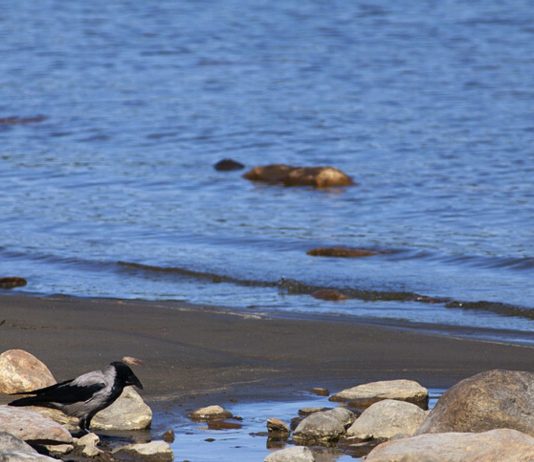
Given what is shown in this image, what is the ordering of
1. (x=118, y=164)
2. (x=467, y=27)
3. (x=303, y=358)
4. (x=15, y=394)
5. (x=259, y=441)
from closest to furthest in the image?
1. (x=259, y=441)
2. (x=15, y=394)
3. (x=303, y=358)
4. (x=118, y=164)
5. (x=467, y=27)

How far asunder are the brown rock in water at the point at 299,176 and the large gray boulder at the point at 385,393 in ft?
26.2

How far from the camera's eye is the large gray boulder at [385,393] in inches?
253

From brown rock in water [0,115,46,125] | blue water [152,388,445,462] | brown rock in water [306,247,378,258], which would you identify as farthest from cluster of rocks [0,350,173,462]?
brown rock in water [0,115,46,125]

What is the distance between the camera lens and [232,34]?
28.1 m

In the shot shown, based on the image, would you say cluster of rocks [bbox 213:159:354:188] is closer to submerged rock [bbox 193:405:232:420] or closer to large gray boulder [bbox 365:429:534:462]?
submerged rock [bbox 193:405:232:420]

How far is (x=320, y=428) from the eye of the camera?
18.9 ft

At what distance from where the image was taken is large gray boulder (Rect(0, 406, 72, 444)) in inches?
216

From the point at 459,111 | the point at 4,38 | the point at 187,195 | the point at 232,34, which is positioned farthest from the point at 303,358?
the point at 4,38

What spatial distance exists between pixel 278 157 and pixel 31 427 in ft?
36.5

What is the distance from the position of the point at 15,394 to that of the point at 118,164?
32.1ft

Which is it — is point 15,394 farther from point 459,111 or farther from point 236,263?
point 459,111

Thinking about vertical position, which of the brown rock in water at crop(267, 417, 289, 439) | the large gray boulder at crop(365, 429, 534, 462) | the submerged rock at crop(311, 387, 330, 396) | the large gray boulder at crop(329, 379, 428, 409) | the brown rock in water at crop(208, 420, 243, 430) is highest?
the large gray boulder at crop(365, 429, 534, 462)

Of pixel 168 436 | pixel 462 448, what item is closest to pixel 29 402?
pixel 168 436

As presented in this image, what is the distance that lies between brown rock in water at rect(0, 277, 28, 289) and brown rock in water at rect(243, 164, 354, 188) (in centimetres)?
488
